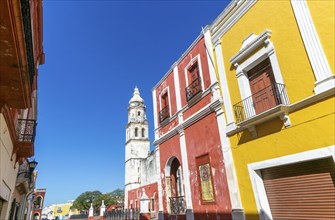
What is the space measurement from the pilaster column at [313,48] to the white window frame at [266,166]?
129cm

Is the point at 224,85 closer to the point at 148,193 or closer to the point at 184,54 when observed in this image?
the point at 184,54

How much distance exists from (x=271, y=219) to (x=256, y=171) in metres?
1.19

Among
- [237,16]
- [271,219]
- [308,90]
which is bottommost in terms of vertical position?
[271,219]

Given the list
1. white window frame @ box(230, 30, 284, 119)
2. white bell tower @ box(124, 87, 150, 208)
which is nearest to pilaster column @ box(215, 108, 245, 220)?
white window frame @ box(230, 30, 284, 119)

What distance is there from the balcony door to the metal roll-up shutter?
166 centimetres

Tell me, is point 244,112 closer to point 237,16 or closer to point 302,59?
point 302,59

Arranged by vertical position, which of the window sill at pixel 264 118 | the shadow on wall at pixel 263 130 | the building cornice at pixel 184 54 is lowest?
the shadow on wall at pixel 263 130

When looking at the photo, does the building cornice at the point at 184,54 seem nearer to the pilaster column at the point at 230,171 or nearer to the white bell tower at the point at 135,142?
the pilaster column at the point at 230,171

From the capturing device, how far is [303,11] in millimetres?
5344

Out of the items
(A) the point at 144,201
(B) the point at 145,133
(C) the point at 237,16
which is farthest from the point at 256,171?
(B) the point at 145,133

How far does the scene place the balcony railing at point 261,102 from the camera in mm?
5527

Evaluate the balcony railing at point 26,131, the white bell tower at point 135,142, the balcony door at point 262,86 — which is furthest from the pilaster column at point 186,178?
the white bell tower at point 135,142

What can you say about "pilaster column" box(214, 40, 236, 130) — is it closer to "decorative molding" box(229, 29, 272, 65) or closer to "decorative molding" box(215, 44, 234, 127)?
"decorative molding" box(215, 44, 234, 127)

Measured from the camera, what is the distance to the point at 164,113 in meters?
11.4
